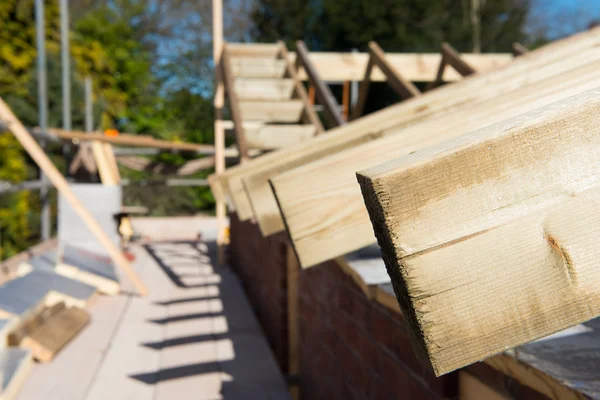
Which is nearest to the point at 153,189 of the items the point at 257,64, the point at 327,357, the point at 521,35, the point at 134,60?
the point at 134,60

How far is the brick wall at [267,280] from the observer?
3920 millimetres

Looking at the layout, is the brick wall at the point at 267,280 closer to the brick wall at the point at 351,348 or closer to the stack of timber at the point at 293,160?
the brick wall at the point at 351,348

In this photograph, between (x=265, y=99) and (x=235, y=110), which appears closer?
(x=235, y=110)

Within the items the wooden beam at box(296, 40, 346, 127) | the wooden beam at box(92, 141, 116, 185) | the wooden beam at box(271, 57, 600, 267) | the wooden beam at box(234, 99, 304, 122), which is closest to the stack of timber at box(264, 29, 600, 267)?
the wooden beam at box(271, 57, 600, 267)

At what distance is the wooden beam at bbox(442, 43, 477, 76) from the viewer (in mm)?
4969

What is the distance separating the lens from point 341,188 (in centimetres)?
82

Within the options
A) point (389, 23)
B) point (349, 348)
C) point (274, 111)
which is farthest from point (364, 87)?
point (389, 23)

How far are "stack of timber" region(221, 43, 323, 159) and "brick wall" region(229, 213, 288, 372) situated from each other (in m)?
0.75

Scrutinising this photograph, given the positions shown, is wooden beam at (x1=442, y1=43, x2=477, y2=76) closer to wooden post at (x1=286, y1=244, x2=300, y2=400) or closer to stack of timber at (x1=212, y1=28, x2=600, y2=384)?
wooden post at (x1=286, y1=244, x2=300, y2=400)

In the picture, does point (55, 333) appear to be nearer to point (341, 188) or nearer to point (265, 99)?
point (265, 99)

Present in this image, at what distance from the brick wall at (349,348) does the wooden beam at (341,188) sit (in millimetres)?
493

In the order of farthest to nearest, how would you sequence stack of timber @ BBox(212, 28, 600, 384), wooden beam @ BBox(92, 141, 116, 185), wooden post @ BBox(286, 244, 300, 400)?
wooden beam @ BBox(92, 141, 116, 185)
wooden post @ BBox(286, 244, 300, 400)
stack of timber @ BBox(212, 28, 600, 384)

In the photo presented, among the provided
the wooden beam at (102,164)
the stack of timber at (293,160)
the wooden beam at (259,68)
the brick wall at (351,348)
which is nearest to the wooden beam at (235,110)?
the wooden beam at (259,68)

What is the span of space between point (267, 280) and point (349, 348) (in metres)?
2.51
